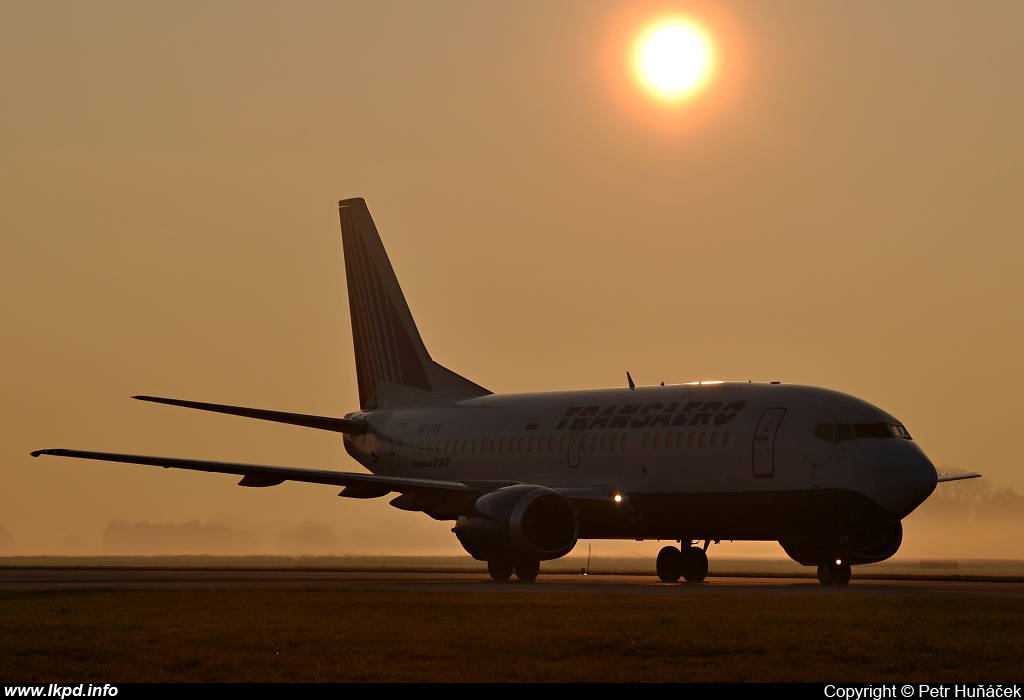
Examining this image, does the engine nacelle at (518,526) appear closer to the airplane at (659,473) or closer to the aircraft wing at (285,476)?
the airplane at (659,473)

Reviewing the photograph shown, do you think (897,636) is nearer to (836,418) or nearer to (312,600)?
(312,600)

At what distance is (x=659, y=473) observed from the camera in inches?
1391

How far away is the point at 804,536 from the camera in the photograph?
33156 mm

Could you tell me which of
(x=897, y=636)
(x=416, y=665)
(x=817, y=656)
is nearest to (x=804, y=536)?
(x=897, y=636)

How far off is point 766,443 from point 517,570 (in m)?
7.58

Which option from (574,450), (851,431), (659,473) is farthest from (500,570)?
(851,431)

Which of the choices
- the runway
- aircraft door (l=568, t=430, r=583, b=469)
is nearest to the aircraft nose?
the runway

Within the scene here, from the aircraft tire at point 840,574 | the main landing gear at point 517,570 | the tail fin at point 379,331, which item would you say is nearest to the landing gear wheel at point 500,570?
the main landing gear at point 517,570

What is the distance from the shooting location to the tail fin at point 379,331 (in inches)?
1909

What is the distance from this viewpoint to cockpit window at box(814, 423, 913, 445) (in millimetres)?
32250

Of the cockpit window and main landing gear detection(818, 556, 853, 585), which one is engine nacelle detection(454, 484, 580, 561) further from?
the cockpit window

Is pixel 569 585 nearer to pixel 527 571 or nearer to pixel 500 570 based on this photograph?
pixel 500 570

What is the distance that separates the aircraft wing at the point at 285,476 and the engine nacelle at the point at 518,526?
3061 millimetres

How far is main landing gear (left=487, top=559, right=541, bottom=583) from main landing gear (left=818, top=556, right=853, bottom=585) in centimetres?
716
